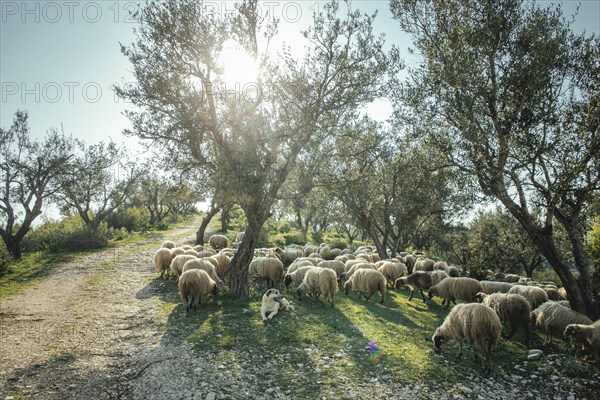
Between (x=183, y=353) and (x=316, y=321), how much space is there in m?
4.89

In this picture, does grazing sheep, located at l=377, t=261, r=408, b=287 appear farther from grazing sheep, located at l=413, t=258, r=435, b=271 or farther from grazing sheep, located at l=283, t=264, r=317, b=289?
grazing sheep, located at l=283, t=264, r=317, b=289

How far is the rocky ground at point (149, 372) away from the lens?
285 inches

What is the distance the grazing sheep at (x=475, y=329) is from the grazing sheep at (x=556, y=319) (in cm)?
337

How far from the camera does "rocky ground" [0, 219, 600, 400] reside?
724cm

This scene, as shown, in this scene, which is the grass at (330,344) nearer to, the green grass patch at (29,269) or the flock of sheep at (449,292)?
the flock of sheep at (449,292)

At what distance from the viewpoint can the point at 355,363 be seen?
8.74 m

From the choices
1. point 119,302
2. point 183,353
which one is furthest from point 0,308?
point 183,353

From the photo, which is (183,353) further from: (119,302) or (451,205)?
(451,205)

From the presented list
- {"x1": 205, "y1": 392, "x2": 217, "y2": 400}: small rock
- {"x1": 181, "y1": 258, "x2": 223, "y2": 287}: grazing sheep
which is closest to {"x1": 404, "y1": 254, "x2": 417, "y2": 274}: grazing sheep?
{"x1": 181, "y1": 258, "x2": 223, "y2": 287}: grazing sheep

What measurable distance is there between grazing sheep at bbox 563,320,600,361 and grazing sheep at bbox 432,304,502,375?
2479mm

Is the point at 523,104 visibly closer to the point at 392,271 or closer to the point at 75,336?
the point at 392,271

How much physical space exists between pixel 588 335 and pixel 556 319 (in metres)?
1.55

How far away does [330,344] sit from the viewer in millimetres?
9938

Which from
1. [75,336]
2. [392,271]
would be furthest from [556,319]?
[75,336]
